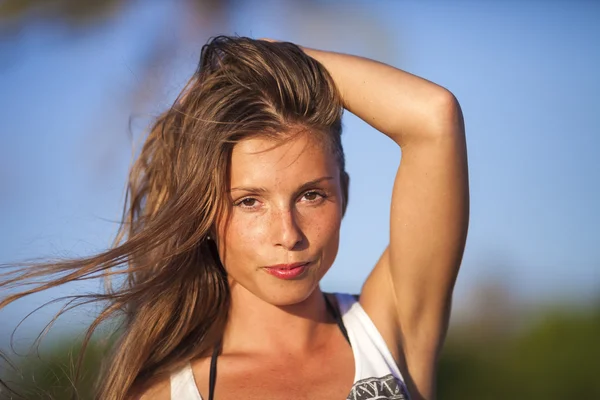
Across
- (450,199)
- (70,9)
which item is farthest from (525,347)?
(70,9)

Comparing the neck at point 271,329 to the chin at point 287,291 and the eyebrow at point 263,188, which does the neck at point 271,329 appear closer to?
the chin at point 287,291

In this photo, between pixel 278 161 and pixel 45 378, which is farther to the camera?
pixel 45 378

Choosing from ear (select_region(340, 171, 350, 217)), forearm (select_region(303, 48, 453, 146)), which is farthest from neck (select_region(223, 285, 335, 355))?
forearm (select_region(303, 48, 453, 146))

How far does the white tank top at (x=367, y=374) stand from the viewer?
2.75m

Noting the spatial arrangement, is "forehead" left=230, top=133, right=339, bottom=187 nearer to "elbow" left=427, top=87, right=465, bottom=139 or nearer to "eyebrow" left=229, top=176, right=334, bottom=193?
"eyebrow" left=229, top=176, right=334, bottom=193

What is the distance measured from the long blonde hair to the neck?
0.09m

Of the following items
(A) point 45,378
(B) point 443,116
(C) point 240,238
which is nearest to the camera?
(B) point 443,116

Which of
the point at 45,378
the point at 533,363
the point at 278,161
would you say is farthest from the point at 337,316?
the point at 533,363

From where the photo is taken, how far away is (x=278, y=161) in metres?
2.74

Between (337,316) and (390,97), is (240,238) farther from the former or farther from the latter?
(390,97)

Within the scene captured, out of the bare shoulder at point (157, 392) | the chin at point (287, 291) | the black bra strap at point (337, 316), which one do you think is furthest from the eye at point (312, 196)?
the bare shoulder at point (157, 392)

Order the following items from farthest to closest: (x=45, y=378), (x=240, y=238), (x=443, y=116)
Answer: (x=45, y=378) < (x=240, y=238) < (x=443, y=116)

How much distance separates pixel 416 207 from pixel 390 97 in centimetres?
40

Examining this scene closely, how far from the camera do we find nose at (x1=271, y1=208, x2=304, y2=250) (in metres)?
2.69
